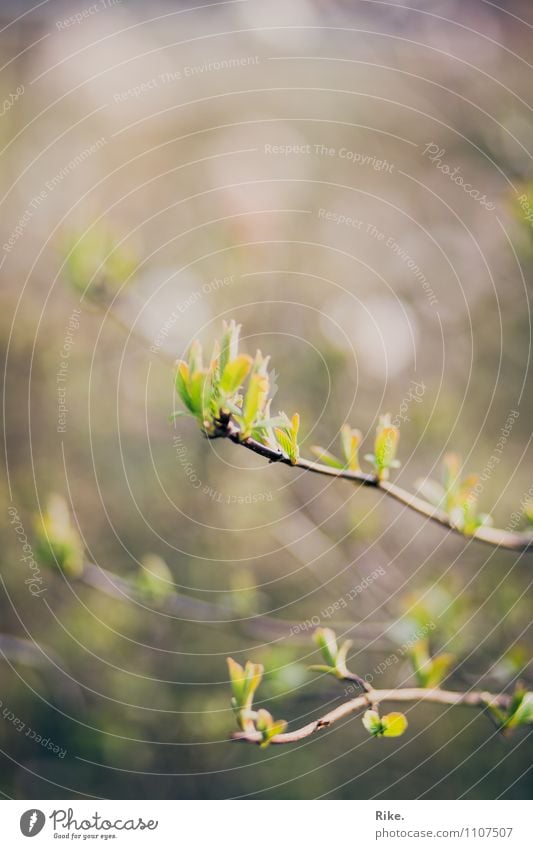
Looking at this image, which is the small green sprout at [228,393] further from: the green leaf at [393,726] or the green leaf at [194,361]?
the green leaf at [393,726]

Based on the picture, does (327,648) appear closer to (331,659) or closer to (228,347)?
(331,659)

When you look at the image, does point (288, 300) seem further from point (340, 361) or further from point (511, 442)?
point (511, 442)

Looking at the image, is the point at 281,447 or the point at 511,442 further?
the point at 511,442

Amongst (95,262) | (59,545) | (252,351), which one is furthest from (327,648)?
(252,351)

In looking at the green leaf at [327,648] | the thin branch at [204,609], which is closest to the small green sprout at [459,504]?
the green leaf at [327,648]
